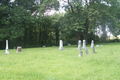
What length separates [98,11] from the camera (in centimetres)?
2047

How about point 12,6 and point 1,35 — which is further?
point 12,6

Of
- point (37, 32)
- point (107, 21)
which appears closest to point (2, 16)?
point (37, 32)

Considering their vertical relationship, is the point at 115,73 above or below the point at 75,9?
below

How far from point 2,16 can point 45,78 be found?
21345 mm

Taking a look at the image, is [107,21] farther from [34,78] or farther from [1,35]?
[34,78]

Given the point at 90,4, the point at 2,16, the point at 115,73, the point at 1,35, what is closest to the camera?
the point at 115,73

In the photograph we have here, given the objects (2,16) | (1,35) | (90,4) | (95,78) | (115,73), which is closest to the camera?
(95,78)

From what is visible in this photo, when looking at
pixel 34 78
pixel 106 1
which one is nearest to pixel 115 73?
pixel 34 78

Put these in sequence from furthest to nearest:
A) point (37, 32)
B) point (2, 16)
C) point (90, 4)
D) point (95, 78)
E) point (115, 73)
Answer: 1. point (37, 32)
2. point (90, 4)
3. point (2, 16)
4. point (115, 73)
5. point (95, 78)

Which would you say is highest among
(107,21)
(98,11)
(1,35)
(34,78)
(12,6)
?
(12,6)

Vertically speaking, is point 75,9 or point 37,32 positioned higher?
point 75,9

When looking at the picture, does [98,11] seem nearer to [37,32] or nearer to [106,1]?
[106,1]

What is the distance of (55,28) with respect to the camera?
3353 centimetres

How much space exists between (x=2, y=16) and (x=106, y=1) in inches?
797
